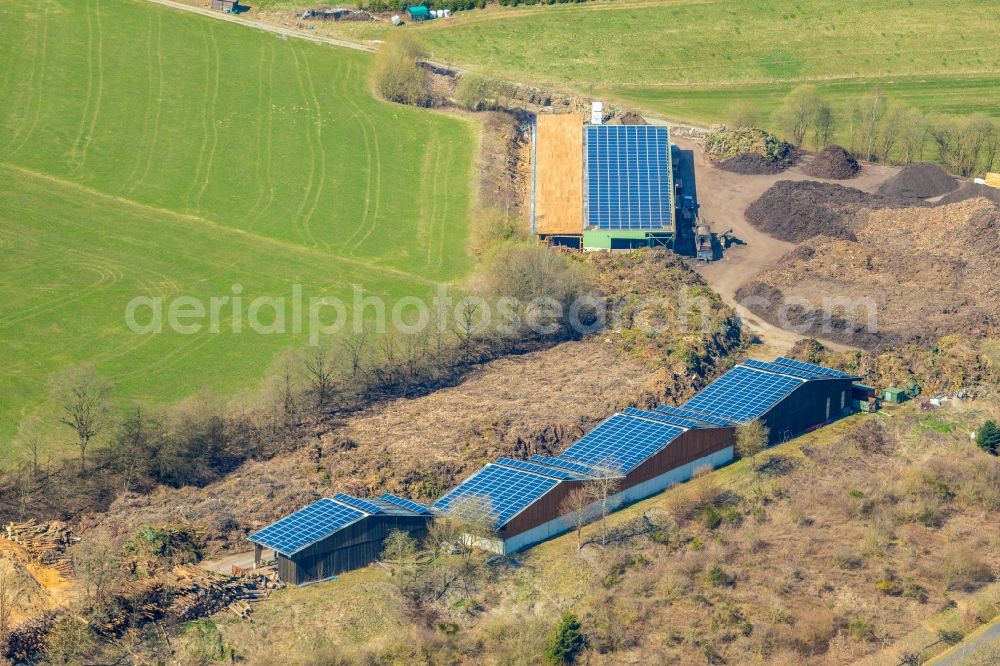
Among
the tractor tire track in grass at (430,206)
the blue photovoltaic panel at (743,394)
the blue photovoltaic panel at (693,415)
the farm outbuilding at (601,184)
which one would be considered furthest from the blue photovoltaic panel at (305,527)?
the farm outbuilding at (601,184)

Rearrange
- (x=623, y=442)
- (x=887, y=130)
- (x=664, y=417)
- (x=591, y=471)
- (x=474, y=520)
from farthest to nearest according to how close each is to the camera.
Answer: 1. (x=887, y=130)
2. (x=664, y=417)
3. (x=623, y=442)
4. (x=591, y=471)
5. (x=474, y=520)

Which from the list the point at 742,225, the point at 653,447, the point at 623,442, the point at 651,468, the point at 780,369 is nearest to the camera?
the point at 651,468

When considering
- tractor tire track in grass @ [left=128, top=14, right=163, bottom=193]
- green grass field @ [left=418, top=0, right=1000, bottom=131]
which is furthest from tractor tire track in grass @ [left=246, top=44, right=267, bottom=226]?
green grass field @ [left=418, top=0, right=1000, bottom=131]

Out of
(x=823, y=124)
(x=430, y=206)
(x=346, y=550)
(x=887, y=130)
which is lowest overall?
(x=346, y=550)

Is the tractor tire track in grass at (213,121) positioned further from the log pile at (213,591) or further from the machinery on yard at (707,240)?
the log pile at (213,591)

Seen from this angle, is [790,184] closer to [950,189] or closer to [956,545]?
[950,189]

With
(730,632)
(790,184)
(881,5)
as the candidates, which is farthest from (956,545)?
(881,5)

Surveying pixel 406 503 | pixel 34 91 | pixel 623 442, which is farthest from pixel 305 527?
pixel 34 91

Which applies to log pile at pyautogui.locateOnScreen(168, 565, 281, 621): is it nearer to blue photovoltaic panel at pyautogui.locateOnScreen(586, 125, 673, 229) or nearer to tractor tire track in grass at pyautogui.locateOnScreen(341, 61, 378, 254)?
tractor tire track in grass at pyautogui.locateOnScreen(341, 61, 378, 254)

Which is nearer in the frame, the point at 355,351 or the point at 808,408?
the point at 808,408

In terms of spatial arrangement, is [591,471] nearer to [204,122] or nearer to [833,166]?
[833,166]
